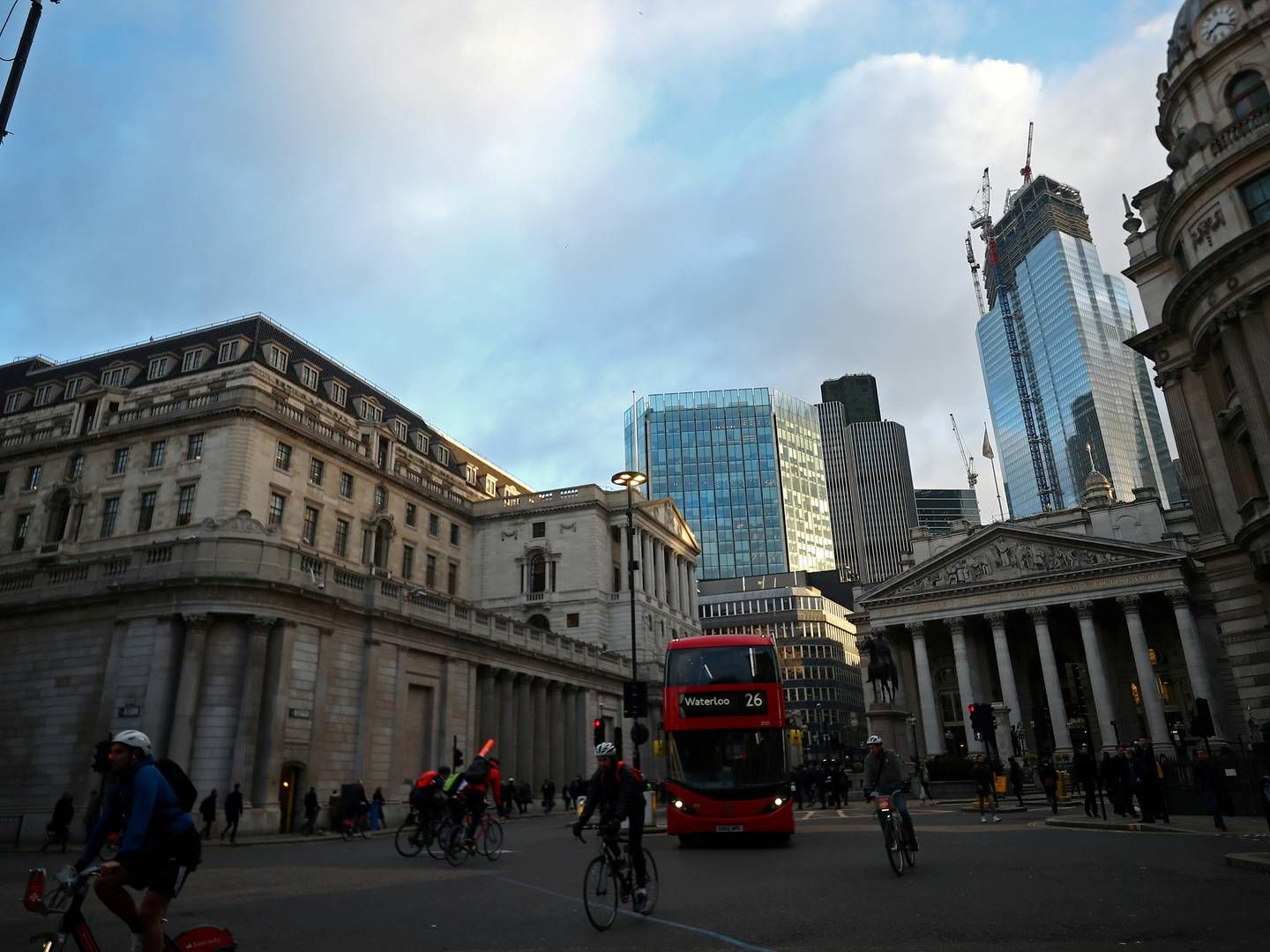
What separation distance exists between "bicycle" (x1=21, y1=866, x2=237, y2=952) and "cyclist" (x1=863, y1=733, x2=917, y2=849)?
878cm

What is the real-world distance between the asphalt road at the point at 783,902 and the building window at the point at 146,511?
112ft

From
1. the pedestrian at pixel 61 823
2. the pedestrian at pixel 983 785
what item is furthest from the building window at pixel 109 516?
the pedestrian at pixel 983 785

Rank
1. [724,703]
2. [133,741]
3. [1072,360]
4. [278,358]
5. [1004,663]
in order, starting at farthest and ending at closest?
[1072,360] < [1004,663] < [278,358] < [724,703] < [133,741]

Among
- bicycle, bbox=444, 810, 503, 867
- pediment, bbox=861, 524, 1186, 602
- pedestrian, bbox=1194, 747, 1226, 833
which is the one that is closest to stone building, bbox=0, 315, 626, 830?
bicycle, bbox=444, 810, 503, 867

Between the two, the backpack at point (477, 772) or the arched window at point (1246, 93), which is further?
the arched window at point (1246, 93)

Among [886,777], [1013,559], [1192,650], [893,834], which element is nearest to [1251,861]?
[893,834]

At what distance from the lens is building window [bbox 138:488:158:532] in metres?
45.8

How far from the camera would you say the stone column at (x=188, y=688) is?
85.7 feet

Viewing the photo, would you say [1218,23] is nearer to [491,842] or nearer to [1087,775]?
[1087,775]

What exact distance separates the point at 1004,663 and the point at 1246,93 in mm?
43462

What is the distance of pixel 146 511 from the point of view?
46.2 metres

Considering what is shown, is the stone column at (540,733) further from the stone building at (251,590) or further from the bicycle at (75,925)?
the bicycle at (75,925)

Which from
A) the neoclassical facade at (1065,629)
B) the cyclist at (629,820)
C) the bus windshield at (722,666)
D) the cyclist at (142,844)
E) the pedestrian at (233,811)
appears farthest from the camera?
the neoclassical facade at (1065,629)

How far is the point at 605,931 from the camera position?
8297 millimetres
